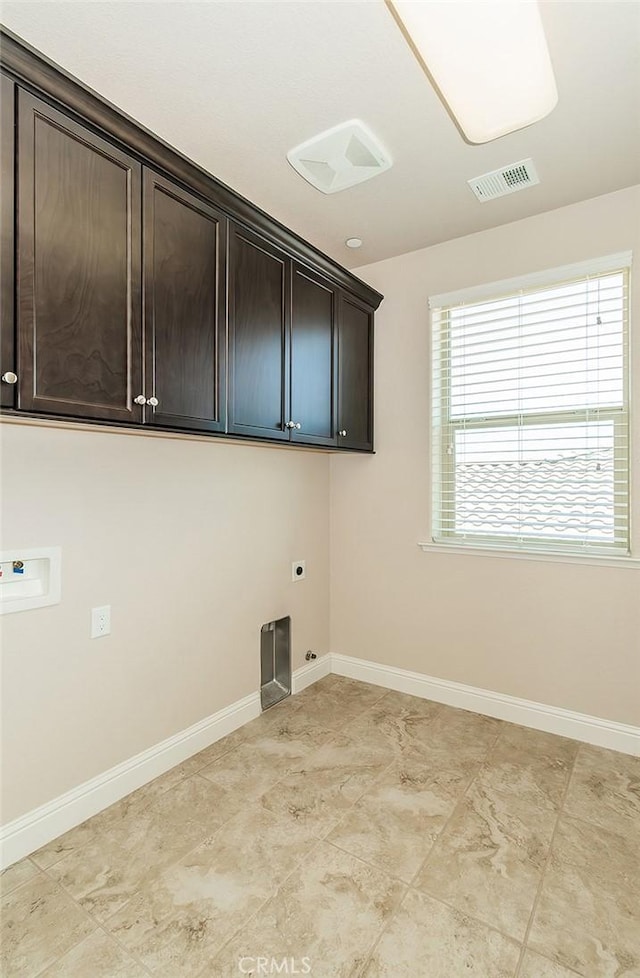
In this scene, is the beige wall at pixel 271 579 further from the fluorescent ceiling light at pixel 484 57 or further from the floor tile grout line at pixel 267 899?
the fluorescent ceiling light at pixel 484 57

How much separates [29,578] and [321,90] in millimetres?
1967

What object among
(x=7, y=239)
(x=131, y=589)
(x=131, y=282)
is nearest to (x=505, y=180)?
(x=131, y=282)

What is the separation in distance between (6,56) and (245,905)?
2501 millimetres

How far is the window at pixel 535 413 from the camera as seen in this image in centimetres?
243

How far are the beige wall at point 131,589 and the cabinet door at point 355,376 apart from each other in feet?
1.39

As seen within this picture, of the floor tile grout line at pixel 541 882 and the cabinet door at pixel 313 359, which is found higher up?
the cabinet door at pixel 313 359

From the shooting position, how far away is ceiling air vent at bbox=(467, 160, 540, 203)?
7.07 ft

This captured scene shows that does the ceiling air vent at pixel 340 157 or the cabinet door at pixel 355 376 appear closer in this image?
the ceiling air vent at pixel 340 157

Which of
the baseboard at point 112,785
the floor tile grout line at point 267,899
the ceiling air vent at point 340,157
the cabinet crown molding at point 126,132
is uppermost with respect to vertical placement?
the ceiling air vent at point 340,157

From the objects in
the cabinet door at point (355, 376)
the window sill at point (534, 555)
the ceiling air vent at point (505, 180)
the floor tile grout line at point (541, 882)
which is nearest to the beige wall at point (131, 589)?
the cabinet door at point (355, 376)

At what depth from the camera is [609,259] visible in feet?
7.89

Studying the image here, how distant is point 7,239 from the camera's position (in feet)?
4.48

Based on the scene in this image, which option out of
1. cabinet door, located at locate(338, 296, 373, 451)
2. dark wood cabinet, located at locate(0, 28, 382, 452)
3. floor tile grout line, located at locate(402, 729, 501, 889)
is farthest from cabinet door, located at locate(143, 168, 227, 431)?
floor tile grout line, located at locate(402, 729, 501, 889)

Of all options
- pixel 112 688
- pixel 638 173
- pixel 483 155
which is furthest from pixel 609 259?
pixel 112 688
